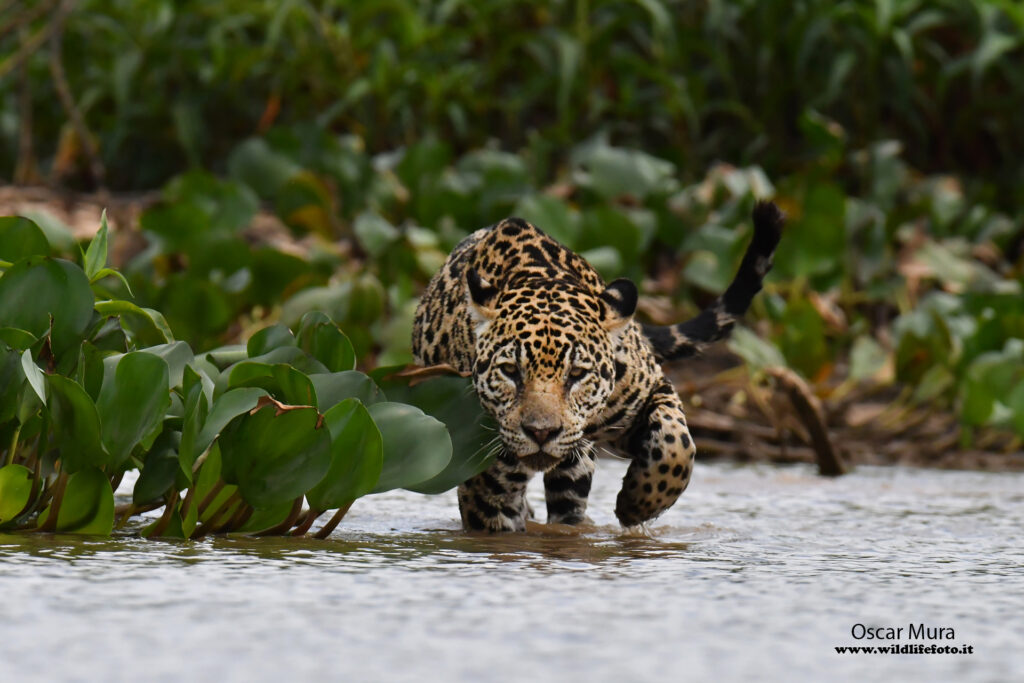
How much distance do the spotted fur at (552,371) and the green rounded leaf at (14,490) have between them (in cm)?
125

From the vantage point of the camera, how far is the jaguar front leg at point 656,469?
4609 millimetres

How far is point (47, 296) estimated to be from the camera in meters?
3.94

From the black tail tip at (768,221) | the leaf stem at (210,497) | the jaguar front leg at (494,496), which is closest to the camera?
the leaf stem at (210,497)

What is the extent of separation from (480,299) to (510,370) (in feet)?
1.12

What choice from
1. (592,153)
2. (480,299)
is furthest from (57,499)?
(592,153)

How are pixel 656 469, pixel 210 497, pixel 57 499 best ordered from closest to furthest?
pixel 57 499
pixel 210 497
pixel 656 469

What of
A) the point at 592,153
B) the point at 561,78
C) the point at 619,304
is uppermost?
the point at 561,78

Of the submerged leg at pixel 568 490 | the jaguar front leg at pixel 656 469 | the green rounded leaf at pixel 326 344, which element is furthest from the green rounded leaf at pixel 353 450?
the submerged leg at pixel 568 490

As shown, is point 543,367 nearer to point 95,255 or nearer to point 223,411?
point 223,411

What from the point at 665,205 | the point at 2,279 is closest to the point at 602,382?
the point at 2,279

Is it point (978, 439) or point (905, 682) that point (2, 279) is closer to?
point (905, 682)

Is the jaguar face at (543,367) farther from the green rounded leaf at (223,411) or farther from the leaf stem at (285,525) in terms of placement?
the green rounded leaf at (223,411)

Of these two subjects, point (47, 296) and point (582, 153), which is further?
point (582, 153)

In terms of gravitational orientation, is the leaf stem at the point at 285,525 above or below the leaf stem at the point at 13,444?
below
